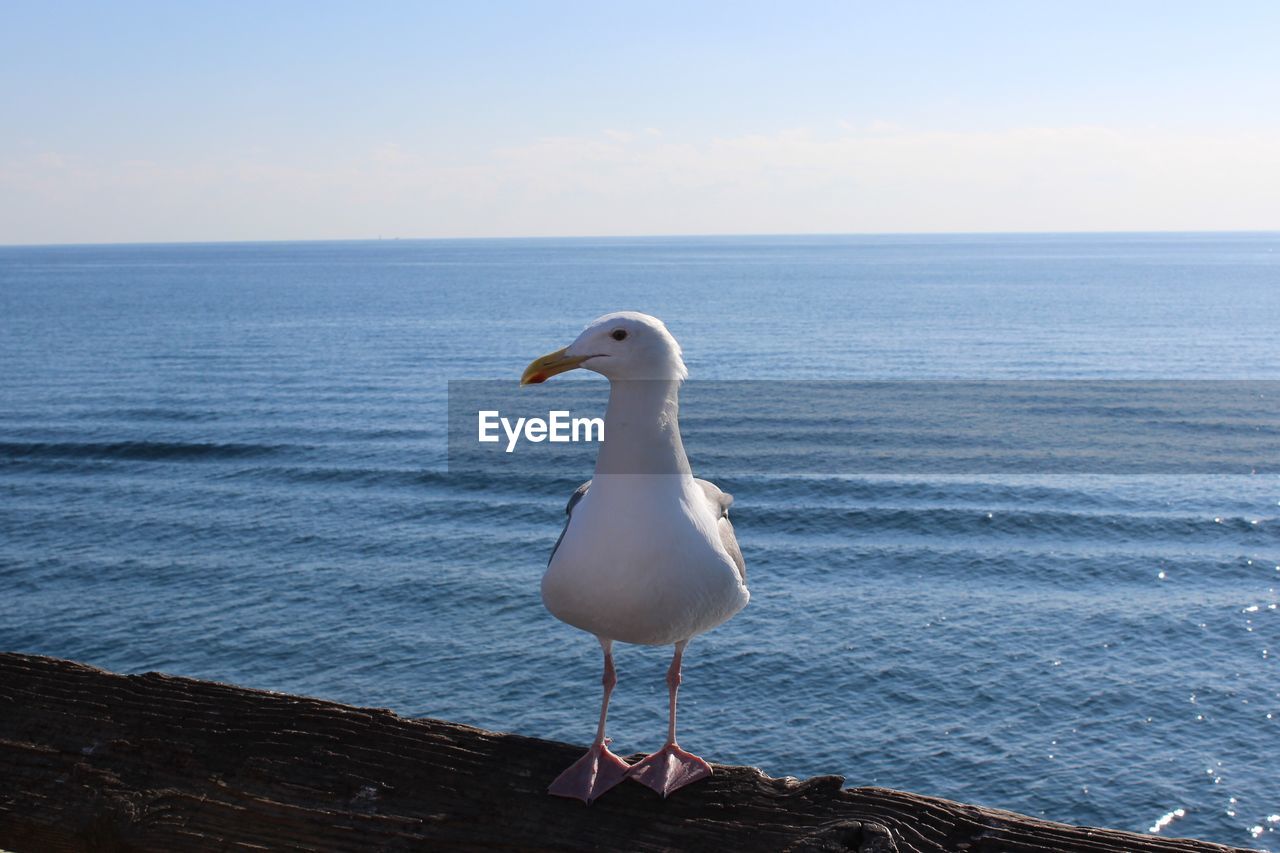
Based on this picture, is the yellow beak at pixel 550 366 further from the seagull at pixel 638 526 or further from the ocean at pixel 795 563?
the ocean at pixel 795 563

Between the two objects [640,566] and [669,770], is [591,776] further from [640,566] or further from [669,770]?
[640,566]

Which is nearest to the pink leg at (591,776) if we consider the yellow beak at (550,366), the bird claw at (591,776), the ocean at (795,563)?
the bird claw at (591,776)

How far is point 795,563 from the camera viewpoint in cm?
4878

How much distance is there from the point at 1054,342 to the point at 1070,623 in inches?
3276

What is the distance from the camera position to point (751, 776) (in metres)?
4.85

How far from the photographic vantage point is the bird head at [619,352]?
555 cm

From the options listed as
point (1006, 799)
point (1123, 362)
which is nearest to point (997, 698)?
point (1006, 799)

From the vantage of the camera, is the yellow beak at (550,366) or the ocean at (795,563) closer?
the yellow beak at (550,366)

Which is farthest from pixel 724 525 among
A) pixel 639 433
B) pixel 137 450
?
pixel 137 450

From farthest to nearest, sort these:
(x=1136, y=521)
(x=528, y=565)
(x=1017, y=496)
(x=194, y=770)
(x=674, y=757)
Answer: (x=1017, y=496) < (x=1136, y=521) < (x=528, y=565) < (x=674, y=757) < (x=194, y=770)

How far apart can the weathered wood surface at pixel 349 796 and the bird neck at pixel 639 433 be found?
4.84 feet

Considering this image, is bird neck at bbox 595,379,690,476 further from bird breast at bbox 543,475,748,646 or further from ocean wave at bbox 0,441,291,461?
ocean wave at bbox 0,441,291,461

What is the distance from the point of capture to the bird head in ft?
18.2

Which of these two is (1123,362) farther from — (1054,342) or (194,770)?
(194,770)
